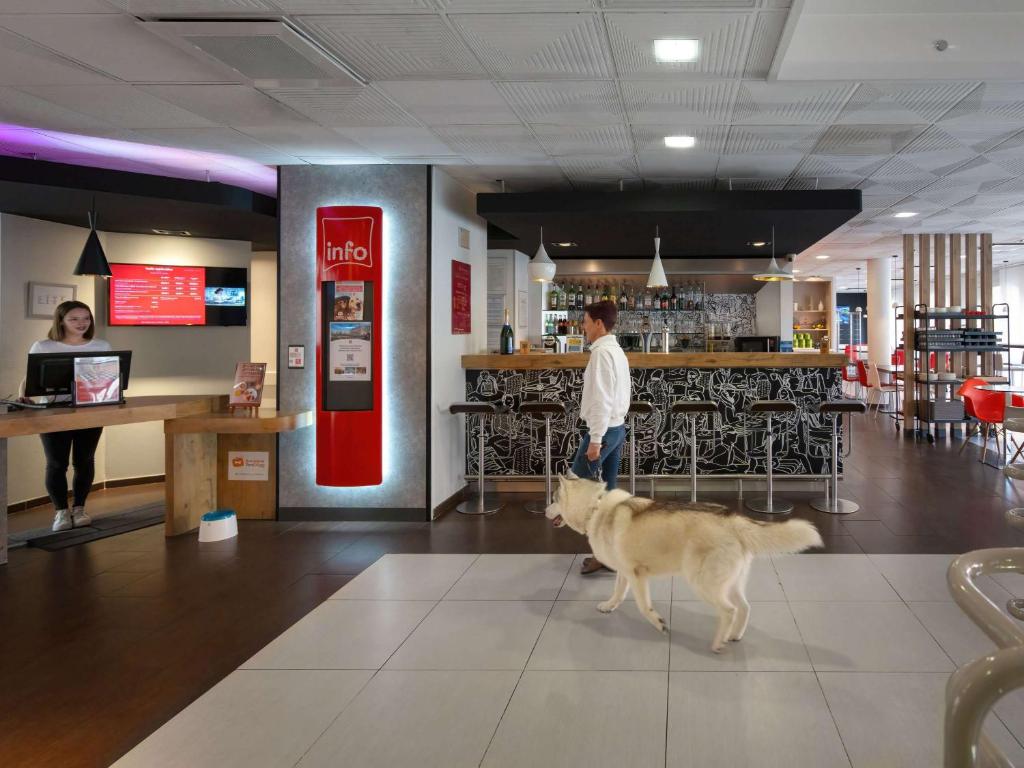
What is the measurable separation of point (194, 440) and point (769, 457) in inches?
192

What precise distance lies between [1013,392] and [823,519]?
140 inches

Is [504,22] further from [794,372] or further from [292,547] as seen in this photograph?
[794,372]

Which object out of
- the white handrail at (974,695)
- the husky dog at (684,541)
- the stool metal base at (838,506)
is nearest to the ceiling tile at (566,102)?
the husky dog at (684,541)

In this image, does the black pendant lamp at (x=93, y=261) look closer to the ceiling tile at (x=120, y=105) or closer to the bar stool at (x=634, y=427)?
the ceiling tile at (x=120, y=105)

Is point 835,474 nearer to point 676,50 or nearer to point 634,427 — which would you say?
point 634,427

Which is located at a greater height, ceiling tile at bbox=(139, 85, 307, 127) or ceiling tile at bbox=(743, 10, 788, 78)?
ceiling tile at bbox=(139, 85, 307, 127)

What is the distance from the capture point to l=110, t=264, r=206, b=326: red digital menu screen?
279 inches

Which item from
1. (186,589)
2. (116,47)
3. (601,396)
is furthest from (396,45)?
(186,589)

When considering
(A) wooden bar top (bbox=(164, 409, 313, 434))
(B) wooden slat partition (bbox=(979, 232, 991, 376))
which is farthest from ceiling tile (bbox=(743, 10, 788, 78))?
(B) wooden slat partition (bbox=(979, 232, 991, 376))

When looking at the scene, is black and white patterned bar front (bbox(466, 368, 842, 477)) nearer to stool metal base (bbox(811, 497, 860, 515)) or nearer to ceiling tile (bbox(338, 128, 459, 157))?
stool metal base (bbox(811, 497, 860, 515))

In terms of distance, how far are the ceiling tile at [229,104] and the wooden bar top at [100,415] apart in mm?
2128

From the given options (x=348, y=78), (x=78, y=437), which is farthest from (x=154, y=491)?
(x=348, y=78)

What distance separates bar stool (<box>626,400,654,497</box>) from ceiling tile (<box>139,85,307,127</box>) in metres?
3.46

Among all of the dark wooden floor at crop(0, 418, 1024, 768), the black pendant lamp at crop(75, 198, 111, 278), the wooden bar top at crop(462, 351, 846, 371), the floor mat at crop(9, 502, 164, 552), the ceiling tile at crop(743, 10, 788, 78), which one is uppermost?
the ceiling tile at crop(743, 10, 788, 78)
